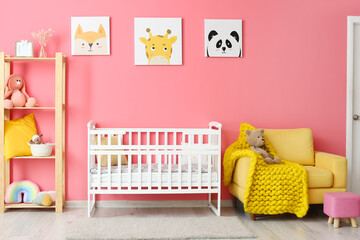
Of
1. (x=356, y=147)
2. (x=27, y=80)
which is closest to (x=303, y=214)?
(x=356, y=147)

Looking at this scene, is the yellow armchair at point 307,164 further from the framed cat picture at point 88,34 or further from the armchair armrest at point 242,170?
the framed cat picture at point 88,34

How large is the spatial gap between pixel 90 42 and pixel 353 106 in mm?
2514

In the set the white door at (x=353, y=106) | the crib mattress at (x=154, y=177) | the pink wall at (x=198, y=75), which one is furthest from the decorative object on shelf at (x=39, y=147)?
the white door at (x=353, y=106)

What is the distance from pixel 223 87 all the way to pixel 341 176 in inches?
49.2

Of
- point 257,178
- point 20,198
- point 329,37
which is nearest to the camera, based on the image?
point 257,178

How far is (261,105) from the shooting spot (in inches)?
142

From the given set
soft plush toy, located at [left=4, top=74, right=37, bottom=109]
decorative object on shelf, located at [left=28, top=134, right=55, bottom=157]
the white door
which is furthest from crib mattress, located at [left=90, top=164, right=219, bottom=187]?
the white door

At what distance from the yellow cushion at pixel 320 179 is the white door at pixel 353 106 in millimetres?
763

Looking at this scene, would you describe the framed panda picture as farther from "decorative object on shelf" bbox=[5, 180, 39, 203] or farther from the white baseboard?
"decorative object on shelf" bbox=[5, 180, 39, 203]

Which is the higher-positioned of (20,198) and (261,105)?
(261,105)

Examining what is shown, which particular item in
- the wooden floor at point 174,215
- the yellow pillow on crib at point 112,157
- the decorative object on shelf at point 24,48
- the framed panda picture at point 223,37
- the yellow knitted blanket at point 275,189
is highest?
the framed panda picture at point 223,37

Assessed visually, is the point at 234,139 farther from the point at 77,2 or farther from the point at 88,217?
the point at 77,2

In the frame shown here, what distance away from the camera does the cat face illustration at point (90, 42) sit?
3.49 meters

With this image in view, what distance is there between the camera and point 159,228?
279 cm
